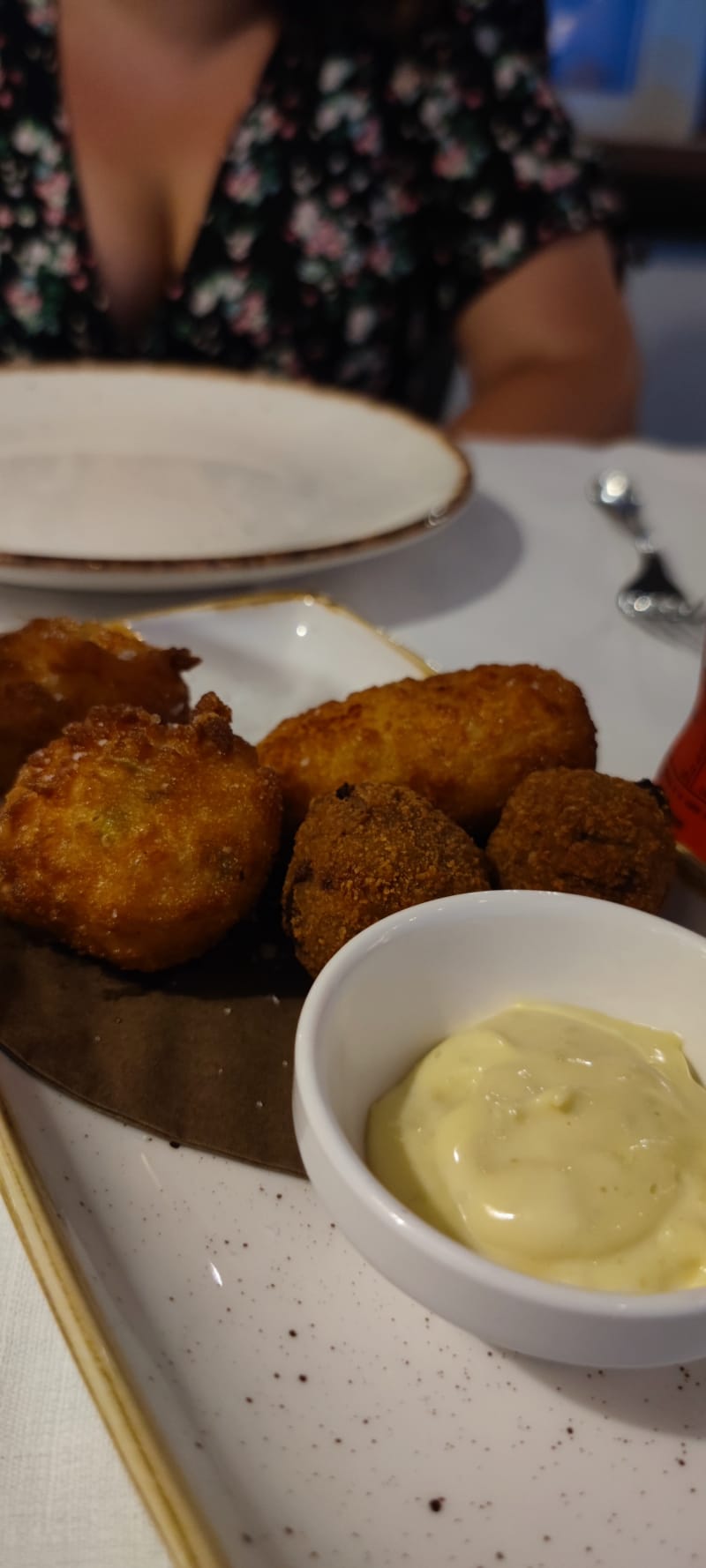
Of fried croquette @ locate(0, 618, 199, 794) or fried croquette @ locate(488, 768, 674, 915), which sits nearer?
fried croquette @ locate(488, 768, 674, 915)

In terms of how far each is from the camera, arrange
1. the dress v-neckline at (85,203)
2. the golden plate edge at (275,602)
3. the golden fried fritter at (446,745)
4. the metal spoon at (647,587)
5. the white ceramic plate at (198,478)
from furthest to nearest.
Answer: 1. the dress v-neckline at (85,203)
2. the metal spoon at (647,587)
3. the white ceramic plate at (198,478)
4. the golden plate edge at (275,602)
5. the golden fried fritter at (446,745)

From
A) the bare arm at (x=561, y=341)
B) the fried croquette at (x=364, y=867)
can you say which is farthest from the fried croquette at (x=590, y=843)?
the bare arm at (x=561, y=341)

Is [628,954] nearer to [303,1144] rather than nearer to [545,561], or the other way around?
[303,1144]

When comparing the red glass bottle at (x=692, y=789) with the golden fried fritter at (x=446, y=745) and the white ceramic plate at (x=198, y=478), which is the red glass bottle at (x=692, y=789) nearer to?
the golden fried fritter at (x=446, y=745)

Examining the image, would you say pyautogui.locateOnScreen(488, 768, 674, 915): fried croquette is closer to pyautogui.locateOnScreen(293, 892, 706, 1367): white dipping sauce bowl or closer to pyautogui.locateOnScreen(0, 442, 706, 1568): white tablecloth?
pyautogui.locateOnScreen(293, 892, 706, 1367): white dipping sauce bowl

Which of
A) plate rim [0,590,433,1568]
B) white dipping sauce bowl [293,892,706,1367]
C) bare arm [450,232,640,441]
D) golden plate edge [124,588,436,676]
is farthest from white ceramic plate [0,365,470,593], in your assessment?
plate rim [0,590,433,1568]

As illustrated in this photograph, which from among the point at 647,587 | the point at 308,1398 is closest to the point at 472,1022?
the point at 308,1398
